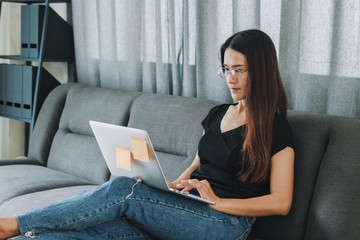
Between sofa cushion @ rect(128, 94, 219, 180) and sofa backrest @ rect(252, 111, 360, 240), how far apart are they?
1.67 feet

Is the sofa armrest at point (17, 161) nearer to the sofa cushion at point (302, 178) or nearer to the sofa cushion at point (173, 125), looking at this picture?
the sofa cushion at point (173, 125)

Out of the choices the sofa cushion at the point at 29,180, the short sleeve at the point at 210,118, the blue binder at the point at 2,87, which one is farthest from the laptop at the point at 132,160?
the blue binder at the point at 2,87

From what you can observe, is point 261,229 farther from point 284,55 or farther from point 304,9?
point 304,9

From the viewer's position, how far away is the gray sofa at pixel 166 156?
5.47 ft

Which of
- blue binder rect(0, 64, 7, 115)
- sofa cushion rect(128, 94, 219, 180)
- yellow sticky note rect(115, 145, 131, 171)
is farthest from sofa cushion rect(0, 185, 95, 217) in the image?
blue binder rect(0, 64, 7, 115)

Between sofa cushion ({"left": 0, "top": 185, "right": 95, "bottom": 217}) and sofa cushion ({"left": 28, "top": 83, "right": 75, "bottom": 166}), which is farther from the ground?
sofa cushion ({"left": 28, "top": 83, "right": 75, "bottom": 166})

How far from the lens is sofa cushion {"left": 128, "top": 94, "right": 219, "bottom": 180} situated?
221cm

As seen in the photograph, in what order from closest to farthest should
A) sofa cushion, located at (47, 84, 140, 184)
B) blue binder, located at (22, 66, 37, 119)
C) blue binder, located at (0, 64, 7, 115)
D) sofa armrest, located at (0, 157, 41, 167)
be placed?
sofa cushion, located at (47, 84, 140, 184)
sofa armrest, located at (0, 157, 41, 167)
blue binder, located at (22, 66, 37, 119)
blue binder, located at (0, 64, 7, 115)

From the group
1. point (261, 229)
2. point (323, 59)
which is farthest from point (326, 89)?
point (261, 229)

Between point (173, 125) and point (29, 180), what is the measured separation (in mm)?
794

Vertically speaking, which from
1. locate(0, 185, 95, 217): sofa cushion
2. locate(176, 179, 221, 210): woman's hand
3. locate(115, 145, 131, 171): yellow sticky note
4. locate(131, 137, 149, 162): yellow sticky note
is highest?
locate(131, 137, 149, 162): yellow sticky note

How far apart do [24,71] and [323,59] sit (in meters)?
1.99

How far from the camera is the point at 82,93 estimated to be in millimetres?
2891

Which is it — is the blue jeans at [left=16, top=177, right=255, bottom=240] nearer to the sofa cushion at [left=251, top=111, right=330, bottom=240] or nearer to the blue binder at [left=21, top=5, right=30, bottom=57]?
the sofa cushion at [left=251, top=111, right=330, bottom=240]
